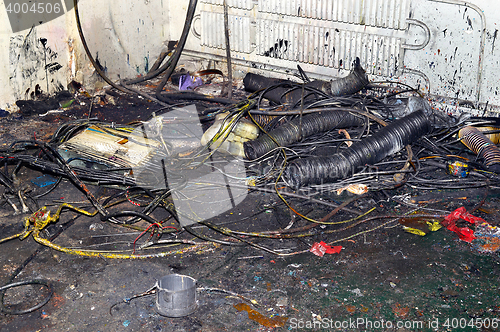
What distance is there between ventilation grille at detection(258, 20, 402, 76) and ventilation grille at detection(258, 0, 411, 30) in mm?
150

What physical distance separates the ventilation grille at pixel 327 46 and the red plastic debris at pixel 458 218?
2.57 m

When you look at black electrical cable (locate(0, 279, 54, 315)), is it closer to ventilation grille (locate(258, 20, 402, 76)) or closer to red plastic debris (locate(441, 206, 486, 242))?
red plastic debris (locate(441, 206, 486, 242))

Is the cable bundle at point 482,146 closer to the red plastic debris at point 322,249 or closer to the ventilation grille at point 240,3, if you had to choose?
the red plastic debris at point 322,249

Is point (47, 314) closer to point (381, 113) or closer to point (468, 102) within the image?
point (381, 113)

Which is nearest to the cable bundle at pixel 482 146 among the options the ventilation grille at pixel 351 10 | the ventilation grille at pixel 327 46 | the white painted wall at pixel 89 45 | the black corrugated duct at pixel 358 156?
the black corrugated duct at pixel 358 156

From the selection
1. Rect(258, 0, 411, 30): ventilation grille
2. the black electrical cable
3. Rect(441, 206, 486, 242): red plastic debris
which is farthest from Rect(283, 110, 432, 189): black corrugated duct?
the black electrical cable

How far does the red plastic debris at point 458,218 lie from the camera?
3560 mm

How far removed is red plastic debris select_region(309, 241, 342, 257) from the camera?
11.1ft

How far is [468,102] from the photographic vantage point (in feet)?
17.8

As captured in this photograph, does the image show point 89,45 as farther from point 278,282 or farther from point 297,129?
point 278,282

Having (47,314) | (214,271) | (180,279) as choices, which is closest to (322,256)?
(214,271)

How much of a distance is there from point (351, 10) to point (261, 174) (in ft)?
9.09

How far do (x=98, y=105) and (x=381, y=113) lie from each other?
3762mm

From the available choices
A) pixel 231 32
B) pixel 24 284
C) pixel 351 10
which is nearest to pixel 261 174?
pixel 24 284
